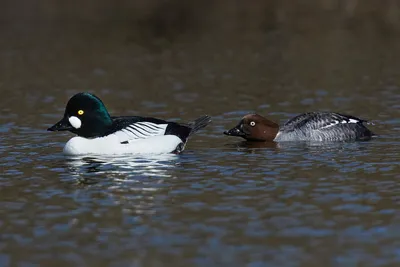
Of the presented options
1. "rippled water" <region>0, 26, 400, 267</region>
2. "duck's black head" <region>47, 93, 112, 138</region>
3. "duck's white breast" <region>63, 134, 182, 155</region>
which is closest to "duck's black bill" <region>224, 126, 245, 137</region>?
"rippled water" <region>0, 26, 400, 267</region>

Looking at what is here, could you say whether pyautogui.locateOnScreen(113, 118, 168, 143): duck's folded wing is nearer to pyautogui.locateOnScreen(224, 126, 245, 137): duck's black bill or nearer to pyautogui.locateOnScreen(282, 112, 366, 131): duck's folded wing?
pyautogui.locateOnScreen(224, 126, 245, 137): duck's black bill

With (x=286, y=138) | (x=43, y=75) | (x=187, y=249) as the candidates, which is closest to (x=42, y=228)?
(x=187, y=249)

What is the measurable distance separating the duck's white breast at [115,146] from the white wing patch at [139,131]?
0.06 metres

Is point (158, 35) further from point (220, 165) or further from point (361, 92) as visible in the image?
point (220, 165)

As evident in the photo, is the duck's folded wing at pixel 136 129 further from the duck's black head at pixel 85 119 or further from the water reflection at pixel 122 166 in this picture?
the water reflection at pixel 122 166

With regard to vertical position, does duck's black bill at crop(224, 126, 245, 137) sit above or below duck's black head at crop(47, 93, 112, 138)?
below

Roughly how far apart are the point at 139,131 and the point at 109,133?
1.55ft

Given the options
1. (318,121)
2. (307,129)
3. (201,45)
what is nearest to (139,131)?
(307,129)

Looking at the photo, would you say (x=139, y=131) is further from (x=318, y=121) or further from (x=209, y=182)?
(x=318, y=121)

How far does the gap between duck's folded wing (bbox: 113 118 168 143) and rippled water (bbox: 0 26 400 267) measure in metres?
0.59

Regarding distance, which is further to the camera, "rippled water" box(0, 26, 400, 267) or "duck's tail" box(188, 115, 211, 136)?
"duck's tail" box(188, 115, 211, 136)

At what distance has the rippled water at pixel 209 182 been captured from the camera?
10633 mm

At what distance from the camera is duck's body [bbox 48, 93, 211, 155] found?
1638 cm

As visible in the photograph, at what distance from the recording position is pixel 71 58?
2764 cm
